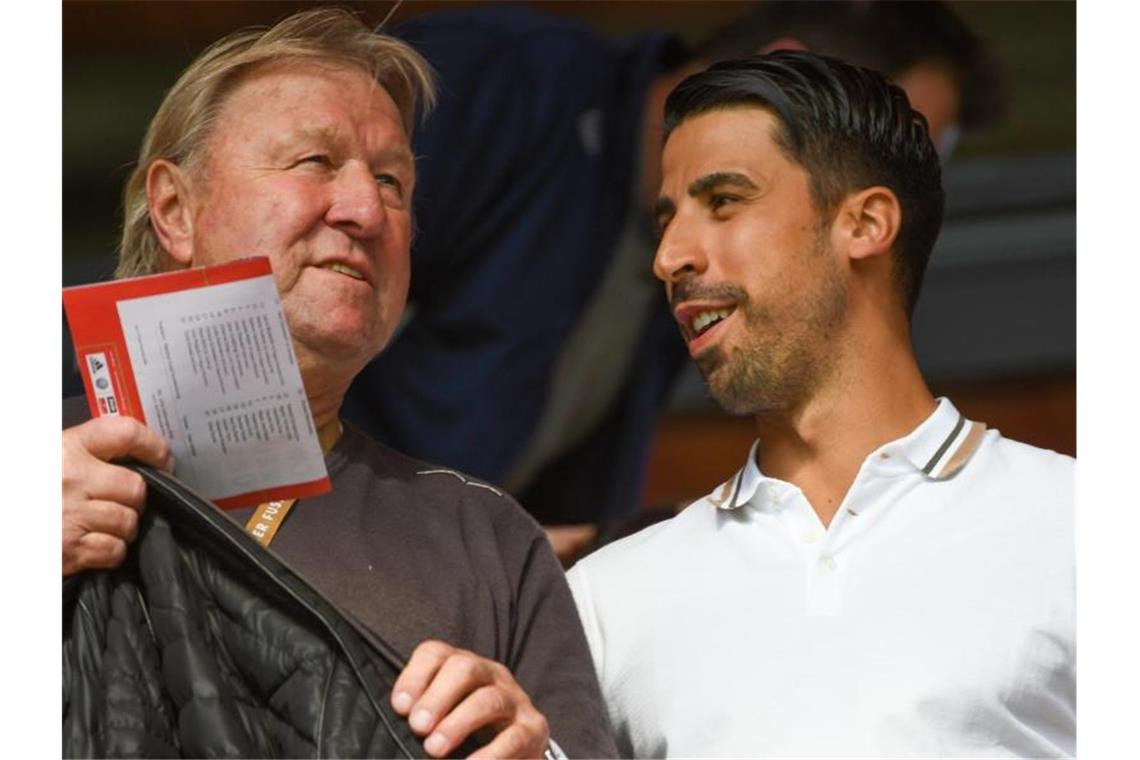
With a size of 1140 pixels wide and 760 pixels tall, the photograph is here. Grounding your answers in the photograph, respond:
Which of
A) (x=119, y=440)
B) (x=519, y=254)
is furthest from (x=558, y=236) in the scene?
(x=119, y=440)

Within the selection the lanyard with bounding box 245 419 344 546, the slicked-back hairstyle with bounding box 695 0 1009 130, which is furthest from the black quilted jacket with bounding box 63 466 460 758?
the slicked-back hairstyle with bounding box 695 0 1009 130

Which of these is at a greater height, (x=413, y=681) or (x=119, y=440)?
(x=119, y=440)

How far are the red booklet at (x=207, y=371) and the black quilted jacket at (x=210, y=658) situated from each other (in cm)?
10

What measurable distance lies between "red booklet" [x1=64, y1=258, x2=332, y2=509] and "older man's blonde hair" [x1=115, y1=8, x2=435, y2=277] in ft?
1.23

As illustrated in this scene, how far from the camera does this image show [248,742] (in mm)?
1701

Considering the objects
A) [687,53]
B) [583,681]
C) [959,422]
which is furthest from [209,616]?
[687,53]

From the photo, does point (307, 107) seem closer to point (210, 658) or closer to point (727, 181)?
point (727, 181)

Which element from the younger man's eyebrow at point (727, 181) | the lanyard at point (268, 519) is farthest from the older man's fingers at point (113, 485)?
the younger man's eyebrow at point (727, 181)

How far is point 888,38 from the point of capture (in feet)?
7.95

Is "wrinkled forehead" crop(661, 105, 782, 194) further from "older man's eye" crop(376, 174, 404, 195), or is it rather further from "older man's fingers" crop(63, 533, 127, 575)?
"older man's fingers" crop(63, 533, 127, 575)

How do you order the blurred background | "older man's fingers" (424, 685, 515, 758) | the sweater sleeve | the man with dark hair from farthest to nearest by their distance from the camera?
the blurred background, the man with dark hair, the sweater sleeve, "older man's fingers" (424, 685, 515, 758)

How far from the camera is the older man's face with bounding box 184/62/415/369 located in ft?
6.89

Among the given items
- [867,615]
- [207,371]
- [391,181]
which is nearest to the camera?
[207,371]

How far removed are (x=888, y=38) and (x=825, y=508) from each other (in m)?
0.66
